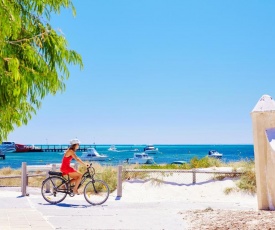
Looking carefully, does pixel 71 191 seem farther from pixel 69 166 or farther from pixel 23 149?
pixel 23 149

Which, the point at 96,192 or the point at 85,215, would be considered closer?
the point at 85,215

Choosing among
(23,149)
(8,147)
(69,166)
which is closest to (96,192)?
(69,166)

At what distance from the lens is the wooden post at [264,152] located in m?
11.3

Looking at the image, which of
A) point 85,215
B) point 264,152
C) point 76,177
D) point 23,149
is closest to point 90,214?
point 85,215

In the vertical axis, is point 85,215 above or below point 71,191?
below

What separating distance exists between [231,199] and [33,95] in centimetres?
1078

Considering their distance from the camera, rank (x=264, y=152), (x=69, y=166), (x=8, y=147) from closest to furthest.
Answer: (x=264, y=152) → (x=69, y=166) → (x=8, y=147)

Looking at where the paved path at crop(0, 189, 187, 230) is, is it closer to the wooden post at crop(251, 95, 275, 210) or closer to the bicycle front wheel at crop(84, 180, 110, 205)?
the bicycle front wheel at crop(84, 180, 110, 205)

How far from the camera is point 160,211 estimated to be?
12250 millimetres

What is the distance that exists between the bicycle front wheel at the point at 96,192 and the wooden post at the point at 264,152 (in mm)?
4485

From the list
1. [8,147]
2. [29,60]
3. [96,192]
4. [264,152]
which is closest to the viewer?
[29,60]

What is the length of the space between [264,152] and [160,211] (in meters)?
2.99

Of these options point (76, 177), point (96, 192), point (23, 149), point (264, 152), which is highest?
point (23, 149)

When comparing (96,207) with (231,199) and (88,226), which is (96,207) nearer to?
(88,226)
